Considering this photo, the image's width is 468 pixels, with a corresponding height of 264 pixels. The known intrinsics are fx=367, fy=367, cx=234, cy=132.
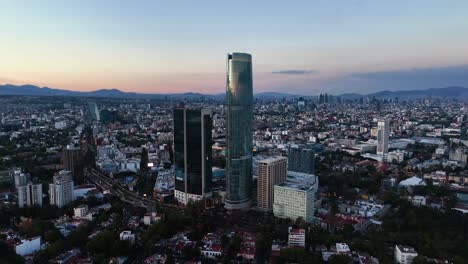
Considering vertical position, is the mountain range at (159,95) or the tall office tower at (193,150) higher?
the mountain range at (159,95)

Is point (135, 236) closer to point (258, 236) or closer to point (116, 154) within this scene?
point (258, 236)

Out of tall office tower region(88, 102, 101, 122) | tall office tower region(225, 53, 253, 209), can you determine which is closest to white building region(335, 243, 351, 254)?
tall office tower region(225, 53, 253, 209)

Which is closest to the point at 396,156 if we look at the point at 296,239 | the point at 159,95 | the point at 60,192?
the point at 296,239

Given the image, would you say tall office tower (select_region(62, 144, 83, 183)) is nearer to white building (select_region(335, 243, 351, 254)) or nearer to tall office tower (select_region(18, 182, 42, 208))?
tall office tower (select_region(18, 182, 42, 208))

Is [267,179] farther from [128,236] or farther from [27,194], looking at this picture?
[27,194]

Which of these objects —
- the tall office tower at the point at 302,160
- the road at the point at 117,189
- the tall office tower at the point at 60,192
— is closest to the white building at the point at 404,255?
the road at the point at 117,189

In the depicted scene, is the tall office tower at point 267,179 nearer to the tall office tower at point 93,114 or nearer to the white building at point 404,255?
the white building at point 404,255
